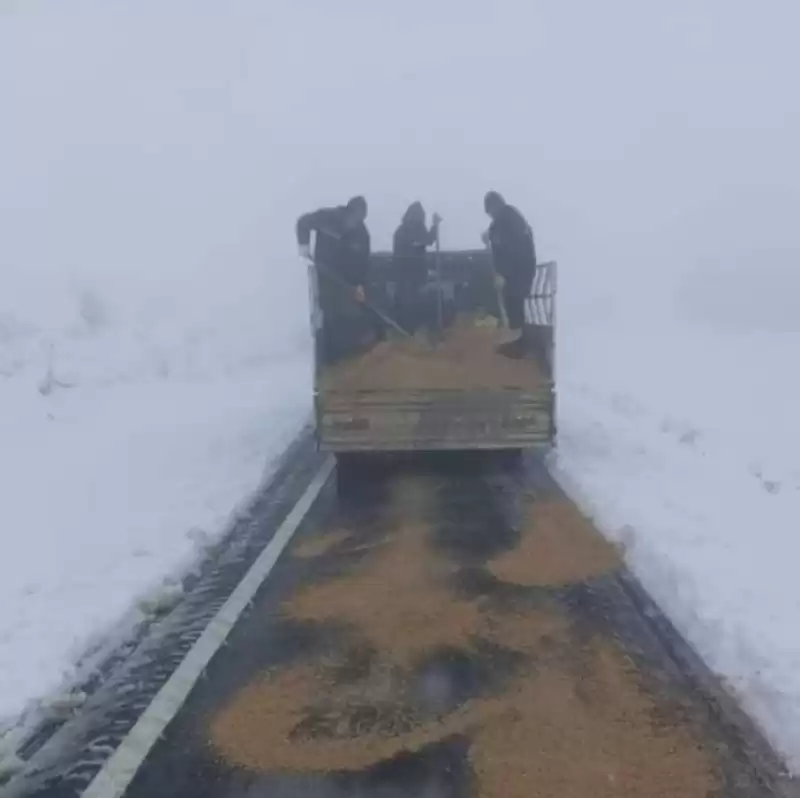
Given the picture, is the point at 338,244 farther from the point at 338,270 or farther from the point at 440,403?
the point at 440,403

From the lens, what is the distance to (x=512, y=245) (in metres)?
11.7

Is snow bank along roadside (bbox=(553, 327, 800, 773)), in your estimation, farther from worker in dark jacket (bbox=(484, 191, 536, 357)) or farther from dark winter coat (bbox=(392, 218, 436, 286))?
dark winter coat (bbox=(392, 218, 436, 286))

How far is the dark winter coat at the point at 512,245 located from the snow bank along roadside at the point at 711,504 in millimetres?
2395

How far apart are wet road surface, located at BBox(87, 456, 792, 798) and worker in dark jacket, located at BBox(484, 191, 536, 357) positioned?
3.84 meters

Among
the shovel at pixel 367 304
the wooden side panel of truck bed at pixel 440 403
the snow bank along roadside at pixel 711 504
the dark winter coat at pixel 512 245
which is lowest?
the snow bank along roadside at pixel 711 504

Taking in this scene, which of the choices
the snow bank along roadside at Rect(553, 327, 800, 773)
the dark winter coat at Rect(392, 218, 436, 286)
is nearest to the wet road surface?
the snow bank along roadside at Rect(553, 327, 800, 773)

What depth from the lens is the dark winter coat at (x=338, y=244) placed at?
38.2 ft

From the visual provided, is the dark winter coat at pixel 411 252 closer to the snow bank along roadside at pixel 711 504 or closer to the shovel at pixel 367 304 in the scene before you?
the shovel at pixel 367 304

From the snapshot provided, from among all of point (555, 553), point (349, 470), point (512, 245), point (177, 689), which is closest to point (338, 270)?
point (512, 245)

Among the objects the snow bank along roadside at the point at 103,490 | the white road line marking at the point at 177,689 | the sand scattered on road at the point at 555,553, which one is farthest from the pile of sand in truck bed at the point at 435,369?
the white road line marking at the point at 177,689

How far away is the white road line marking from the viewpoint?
477cm

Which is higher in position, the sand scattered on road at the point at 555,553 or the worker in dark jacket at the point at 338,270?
the worker in dark jacket at the point at 338,270

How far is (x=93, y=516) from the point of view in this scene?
33.8 ft

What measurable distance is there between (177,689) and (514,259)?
7215mm
